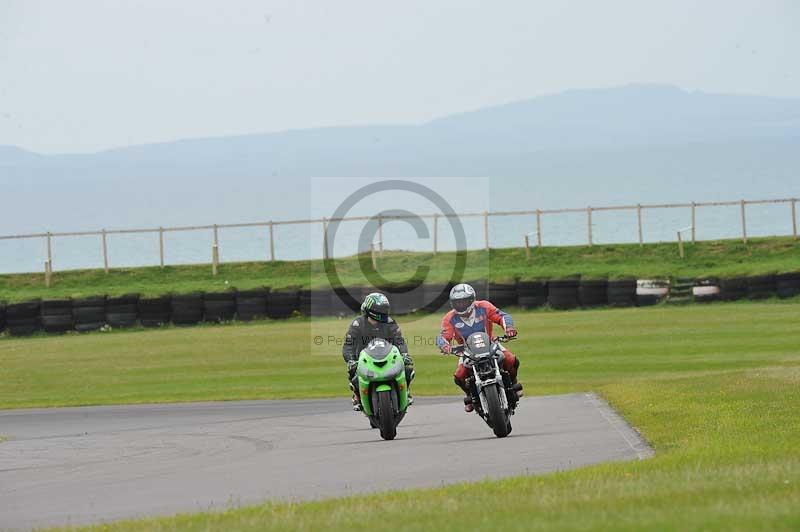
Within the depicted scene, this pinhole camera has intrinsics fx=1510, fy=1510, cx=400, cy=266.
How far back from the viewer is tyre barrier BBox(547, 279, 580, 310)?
142ft

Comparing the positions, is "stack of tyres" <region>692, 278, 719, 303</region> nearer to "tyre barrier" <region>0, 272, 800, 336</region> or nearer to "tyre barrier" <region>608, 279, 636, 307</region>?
"tyre barrier" <region>0, 272, 800, 336</region>

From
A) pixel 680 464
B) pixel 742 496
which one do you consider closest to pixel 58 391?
pixel 680 464

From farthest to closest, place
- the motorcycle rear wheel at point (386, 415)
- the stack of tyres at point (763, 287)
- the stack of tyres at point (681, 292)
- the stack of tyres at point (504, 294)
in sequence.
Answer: the stack of tyres at point (504, 294)
the stack of tyres at point (681, 292)
the stack of tyres at point (763, 287)
the motorcycle rear wheel at point (386, 415)

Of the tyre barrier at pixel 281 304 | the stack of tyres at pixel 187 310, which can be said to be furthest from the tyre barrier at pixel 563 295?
the stack of tyres at pixel 187 310

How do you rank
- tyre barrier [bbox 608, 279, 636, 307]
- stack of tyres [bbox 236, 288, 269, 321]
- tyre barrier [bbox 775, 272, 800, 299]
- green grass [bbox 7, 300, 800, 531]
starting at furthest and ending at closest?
stack of tyres [bbox 236, 288, 269, 321], tyre barrier [bbox 608, 279, 636, 307], tyre barrier [bbox 775, 272, 800, 299], green grass [bbox 7, 300, 800, 531]

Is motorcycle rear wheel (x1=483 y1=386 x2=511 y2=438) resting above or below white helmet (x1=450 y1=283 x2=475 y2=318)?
below

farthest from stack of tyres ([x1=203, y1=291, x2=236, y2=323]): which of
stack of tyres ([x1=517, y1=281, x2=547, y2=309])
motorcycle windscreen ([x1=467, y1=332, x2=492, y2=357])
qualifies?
motorcycle windscreen ([x1=467, y1=332, x2=492, y2=357])

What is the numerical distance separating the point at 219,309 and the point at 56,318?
15.6ft

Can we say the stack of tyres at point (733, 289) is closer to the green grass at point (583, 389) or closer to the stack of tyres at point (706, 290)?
the stack of tyres at point (706, 290)

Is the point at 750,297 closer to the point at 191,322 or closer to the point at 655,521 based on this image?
the point at 191,322

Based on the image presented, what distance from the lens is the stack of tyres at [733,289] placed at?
139ft

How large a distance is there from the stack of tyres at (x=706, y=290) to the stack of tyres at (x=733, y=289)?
0.20m

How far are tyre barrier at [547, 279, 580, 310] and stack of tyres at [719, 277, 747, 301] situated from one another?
4103 millimetres

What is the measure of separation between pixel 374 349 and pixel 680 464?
5.07 meters
